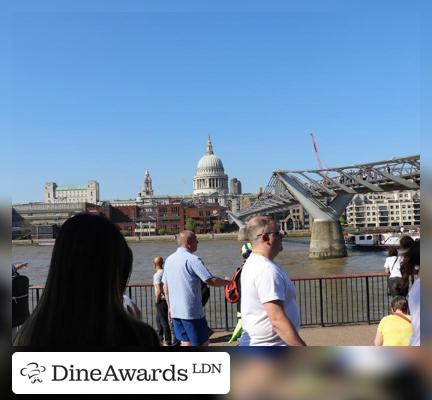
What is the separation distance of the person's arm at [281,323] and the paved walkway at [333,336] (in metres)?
4.21

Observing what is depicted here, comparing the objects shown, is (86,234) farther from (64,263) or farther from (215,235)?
(215,235)

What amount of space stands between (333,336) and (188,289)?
3468mm

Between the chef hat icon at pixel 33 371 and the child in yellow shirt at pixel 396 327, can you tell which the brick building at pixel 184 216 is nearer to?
the child in yellow shirt at pixel 396 327

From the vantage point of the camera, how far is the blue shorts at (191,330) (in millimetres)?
4910

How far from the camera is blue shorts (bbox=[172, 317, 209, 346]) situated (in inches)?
193

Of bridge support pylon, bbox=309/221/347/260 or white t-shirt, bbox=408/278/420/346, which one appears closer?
white t-shirt, bbox=408/278/420/346

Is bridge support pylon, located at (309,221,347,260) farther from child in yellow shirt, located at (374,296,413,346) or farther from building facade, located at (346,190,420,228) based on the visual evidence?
building facade, located at (346,190,420,228)

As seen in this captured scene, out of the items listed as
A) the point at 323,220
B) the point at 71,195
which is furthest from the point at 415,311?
the point at 323,220

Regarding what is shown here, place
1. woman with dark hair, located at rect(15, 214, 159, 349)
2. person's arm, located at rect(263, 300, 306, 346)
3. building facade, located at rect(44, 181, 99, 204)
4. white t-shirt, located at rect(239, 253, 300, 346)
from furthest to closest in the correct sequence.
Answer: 1. building facade, located at rect(44, 181, 99, 204)
2. white t-shirt, located at rect(239, 253, 300, 346)
3. person's arm, located at rect(263, 300, 306, 346)
4. woman with dark hair, located at rect(15, 214, 159, 349)

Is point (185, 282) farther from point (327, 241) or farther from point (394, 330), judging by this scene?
point (327, 241)

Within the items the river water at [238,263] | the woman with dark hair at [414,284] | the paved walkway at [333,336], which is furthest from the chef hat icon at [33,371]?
the river water at [238,263]

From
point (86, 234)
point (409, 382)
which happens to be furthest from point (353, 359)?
point (86, 234)

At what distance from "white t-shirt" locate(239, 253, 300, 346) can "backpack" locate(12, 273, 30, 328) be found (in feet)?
4.72

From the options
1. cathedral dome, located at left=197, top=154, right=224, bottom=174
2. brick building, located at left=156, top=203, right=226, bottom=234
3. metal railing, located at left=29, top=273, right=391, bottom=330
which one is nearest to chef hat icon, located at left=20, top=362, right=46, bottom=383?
metal railing, located at left=29, top=273, right=391, bottom=330
